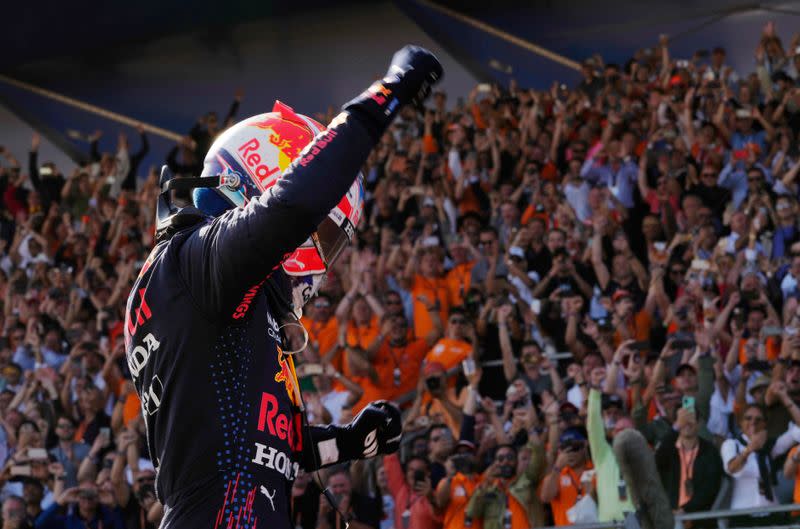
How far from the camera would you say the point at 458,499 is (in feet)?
26.6

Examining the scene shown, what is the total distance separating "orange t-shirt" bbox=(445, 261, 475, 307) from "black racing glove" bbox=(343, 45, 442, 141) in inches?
339

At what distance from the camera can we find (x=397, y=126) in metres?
15.7

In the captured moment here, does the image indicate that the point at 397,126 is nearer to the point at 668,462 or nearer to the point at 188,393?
the point at 668,462

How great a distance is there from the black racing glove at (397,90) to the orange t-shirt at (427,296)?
330 inches

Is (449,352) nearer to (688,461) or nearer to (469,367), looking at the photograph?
(469,367)

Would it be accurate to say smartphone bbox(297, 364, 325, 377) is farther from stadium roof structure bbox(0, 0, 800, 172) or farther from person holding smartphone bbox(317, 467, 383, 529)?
stadium roof structure bbox(0, 0, 800, 172)

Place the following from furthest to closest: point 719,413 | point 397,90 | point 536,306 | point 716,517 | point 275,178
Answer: point 536,306
point 719,413
point 716,517
point 275,178
point 397,90

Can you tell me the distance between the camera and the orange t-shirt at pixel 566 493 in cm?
794

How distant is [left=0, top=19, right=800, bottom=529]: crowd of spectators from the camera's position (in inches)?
317

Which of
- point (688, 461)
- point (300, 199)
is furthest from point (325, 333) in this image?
point (300, 199)

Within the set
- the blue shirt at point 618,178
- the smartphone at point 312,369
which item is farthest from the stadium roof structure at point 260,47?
the smartphone at point 312,369

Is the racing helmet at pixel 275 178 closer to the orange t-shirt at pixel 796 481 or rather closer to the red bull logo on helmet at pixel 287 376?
the red bull logo on helmet at pixel 287 376

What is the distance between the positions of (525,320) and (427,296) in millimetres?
1013

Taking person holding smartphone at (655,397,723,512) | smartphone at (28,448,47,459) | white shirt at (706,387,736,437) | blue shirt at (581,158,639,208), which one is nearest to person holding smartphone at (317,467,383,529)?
person holding smartphone at (655,397,723,512)
